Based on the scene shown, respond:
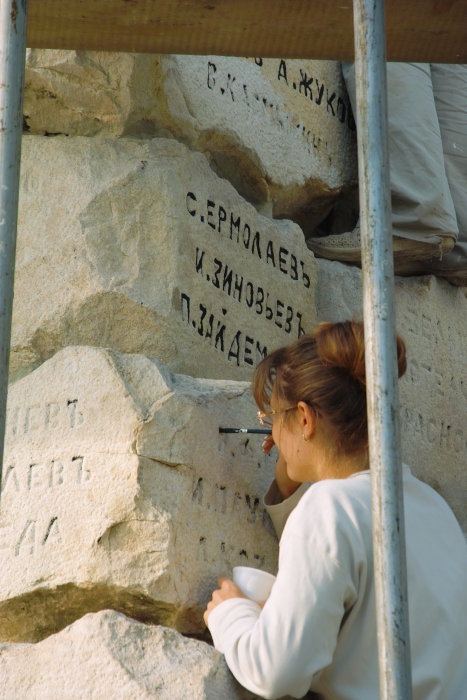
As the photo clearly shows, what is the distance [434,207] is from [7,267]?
171 cm

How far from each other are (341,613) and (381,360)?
15.0 inches

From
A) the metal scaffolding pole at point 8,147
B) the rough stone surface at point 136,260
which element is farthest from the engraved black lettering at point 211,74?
the metal scaffolding pole at point 8,147

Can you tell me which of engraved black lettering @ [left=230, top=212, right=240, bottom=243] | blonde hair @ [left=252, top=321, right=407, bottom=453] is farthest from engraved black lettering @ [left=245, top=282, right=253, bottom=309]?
blonde hair @ [left=252, top=321, right=407, bottom=453]

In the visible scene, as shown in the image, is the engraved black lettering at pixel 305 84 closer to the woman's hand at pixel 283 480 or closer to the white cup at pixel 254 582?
the woman's hand at pixel 283 480

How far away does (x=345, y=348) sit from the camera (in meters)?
1.93

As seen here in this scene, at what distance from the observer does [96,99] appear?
2684 millimetres

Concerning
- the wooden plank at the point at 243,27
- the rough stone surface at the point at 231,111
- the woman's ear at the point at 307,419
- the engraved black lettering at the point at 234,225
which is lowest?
the woman's ear at the point at 307,419

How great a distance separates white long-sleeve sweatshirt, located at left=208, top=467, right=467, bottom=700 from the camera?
1.72m

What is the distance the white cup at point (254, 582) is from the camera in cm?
206

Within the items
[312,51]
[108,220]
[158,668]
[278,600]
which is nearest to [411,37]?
[312,51]

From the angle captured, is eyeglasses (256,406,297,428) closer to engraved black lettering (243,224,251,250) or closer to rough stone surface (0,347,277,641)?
rough stone surface (0,347,277,641)

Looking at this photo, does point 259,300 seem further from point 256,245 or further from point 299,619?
point 299,619

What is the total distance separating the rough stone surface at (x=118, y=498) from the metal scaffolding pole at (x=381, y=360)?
27.5 inches

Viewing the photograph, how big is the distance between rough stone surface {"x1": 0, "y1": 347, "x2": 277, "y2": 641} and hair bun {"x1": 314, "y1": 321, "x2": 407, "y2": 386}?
1.32 ft
